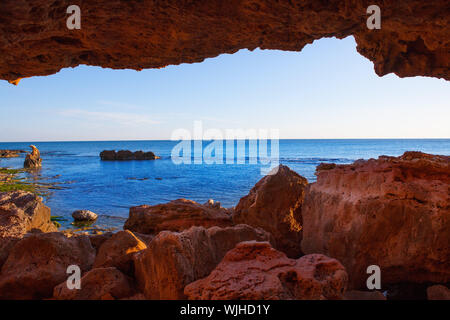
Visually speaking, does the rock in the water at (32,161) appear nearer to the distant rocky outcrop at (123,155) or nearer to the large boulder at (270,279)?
the distant rocky outcrop at (123,155)

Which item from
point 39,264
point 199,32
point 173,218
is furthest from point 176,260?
point 173,218

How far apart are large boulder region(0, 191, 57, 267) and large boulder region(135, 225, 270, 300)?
2021mm

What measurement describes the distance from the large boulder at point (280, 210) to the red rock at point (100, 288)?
2.56m

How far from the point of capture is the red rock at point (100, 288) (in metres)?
2.65

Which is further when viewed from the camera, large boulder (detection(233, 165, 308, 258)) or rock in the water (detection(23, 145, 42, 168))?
rock in the water (detection(23, 145, 42, 168))

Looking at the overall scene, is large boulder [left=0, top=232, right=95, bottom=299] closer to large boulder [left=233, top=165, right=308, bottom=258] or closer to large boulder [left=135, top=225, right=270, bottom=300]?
large boulder [left=135, top=225, right=270, bottom=300]

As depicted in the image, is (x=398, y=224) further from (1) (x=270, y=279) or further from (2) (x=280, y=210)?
(1) (x=270, y=279)

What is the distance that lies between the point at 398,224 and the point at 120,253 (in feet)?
11.1

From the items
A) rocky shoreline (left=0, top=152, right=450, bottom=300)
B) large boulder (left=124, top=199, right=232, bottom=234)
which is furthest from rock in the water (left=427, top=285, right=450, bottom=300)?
large boulder (left=124, top=199, right=232, bottom=234)

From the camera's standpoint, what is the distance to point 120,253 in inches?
130

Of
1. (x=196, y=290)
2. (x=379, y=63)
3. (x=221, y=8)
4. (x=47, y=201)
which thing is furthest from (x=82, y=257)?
(x=47, y=201)

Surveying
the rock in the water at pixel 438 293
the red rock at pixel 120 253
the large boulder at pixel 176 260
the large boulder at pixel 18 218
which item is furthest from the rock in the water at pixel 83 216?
the rock in the water at pixel 438 293

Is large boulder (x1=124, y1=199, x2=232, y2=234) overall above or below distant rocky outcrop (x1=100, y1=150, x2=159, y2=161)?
below

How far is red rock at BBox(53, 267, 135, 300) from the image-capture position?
2.65 m
